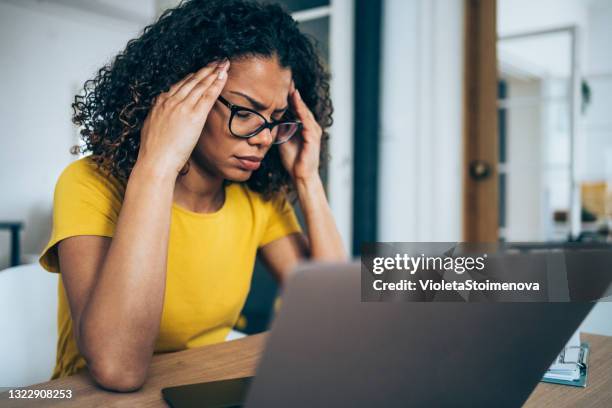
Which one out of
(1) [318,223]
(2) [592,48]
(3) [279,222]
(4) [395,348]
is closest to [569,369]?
(4) [395,348]

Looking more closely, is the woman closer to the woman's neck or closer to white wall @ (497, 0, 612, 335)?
the woman's neck

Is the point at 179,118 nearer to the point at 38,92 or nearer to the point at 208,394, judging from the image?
the point at 208,394

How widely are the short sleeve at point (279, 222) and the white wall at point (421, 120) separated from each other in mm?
1336

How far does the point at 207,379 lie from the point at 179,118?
43 cm

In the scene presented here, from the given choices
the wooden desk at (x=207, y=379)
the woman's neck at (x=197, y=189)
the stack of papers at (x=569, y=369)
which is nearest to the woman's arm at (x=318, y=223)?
the woman's neck at (x=197, y=189)

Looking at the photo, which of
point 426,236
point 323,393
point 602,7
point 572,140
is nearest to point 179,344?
point 323,393

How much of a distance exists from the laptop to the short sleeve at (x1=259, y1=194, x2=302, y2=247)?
2.59ft

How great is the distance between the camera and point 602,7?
18.8 ft

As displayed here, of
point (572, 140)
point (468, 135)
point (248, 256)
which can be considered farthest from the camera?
point (572, 140)

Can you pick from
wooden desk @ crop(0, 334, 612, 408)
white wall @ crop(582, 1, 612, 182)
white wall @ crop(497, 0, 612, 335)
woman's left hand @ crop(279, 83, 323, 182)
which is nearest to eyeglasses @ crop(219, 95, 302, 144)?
woman's left hand @ crop(279, 83, 323, 182)

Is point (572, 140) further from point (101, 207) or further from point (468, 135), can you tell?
point (101, 207)

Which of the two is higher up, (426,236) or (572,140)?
(572,140)

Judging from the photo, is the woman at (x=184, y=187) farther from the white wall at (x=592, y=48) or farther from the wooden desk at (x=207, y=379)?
the white wall at (x=592, y=48)

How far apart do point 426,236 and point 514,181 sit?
3.39 meters
